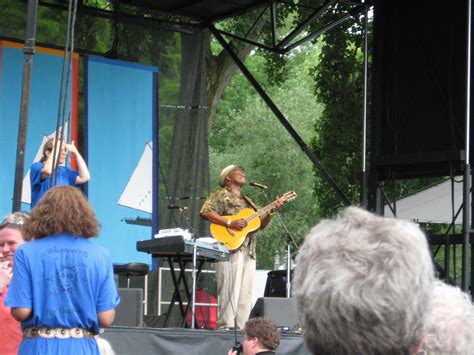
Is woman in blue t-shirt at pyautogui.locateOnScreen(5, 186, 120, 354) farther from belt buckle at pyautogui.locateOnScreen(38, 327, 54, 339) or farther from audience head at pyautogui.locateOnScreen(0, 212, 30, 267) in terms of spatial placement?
audience head at pyautogui.locateOnScreen(0, 212, 30, 267)

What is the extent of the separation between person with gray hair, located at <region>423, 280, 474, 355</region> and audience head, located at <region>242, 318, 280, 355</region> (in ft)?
14.0

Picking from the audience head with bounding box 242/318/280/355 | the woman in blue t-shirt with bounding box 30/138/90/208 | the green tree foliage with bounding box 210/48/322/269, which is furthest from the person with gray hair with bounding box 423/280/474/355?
the green tree foliage with bounding box 210/48/322/269

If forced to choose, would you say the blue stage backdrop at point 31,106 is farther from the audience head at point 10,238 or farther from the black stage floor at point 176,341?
the audience head at point 10,238

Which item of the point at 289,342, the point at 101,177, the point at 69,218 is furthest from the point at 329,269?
the point at 101,177

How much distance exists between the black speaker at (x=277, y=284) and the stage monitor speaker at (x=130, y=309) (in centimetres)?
334

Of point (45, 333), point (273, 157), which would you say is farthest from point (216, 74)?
point (273, 157)

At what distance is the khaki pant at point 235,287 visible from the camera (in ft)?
32.6

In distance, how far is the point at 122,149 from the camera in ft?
40.3

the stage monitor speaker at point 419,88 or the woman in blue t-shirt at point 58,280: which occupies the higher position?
the stage monitor speaker at point 419,88

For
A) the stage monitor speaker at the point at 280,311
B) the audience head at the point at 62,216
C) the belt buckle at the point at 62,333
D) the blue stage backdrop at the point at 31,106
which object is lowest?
the stage monitor speaker at the point at 280,311

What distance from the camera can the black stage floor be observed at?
24.2 ft

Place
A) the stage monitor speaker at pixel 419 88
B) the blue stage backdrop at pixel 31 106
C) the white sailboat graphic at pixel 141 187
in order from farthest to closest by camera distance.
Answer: the white sailboat graphic at pixel 141 187 < the blue stage backdrop at pixel 31 106 < the stage monitor speaker at pixel 419 88

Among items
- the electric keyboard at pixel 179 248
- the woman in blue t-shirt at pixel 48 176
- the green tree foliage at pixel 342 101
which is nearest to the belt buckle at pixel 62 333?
the woman in blue t-shirt at pixel 48 176

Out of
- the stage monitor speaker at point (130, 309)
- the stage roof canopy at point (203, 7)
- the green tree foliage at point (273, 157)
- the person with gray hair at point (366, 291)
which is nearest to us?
the person with gray hair at point (366, 291)
